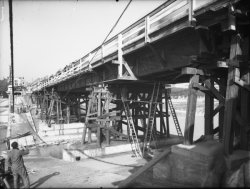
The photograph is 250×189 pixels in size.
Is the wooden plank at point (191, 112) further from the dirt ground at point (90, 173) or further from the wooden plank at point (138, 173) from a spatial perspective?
the dirt ground at point (90, 173)

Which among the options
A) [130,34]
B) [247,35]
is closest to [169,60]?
[130,34]

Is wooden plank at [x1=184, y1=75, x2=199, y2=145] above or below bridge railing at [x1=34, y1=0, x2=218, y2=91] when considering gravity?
below

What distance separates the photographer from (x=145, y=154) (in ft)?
38.3

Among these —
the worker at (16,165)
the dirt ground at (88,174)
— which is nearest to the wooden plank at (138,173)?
the dirt ground at (88,174)

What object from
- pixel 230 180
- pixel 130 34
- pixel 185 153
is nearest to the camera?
pixel 230 180

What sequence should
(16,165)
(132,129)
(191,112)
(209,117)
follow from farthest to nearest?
(132,129) → (209,117) → (16,165) → (191,112)

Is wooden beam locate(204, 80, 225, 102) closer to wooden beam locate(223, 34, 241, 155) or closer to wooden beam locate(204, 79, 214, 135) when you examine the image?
wooden beam locate(223, 34, 241, 155)

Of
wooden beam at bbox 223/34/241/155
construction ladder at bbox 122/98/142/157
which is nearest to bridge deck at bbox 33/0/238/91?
wooden beam at bbox 223/34/241/155

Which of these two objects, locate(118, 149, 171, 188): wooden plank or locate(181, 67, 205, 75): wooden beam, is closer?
locate(118, 149, 171, 188): wooden plank

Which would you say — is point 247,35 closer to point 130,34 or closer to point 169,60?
point 169,60

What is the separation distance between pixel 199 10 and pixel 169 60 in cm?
246

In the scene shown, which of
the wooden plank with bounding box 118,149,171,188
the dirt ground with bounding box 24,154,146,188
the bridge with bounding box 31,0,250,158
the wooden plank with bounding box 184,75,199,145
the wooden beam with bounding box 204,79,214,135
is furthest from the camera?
the dirt ground with bounding box 24,154,146,188

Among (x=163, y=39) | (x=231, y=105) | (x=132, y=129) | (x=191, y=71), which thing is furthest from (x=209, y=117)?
(x=132, y=129)

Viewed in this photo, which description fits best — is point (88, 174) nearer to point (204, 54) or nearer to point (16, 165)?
point (16, 165)
